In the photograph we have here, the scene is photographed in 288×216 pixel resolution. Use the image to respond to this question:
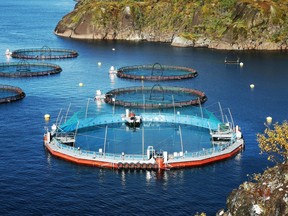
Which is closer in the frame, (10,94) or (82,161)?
(82,161)

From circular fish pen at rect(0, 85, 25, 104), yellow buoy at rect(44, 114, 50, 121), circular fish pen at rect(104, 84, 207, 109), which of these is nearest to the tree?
yellow buoy at rect(44, 114, 50, 121)

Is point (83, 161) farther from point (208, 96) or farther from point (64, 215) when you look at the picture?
point (208, 96)

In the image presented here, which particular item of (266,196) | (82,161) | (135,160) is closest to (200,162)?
(135,160)

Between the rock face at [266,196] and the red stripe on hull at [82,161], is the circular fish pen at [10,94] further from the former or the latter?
the rock face at [266,196]

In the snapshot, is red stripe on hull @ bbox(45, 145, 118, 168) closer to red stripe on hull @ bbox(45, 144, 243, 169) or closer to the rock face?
red stripe on hull @ bbox(45, 144, 243, 169)

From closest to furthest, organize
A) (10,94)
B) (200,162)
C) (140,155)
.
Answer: (140,155), (200,162), (10,94)

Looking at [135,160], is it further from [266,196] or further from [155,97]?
[155,97]
